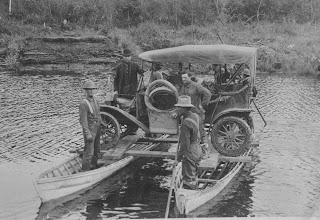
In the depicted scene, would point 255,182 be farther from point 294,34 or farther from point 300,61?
point 294,34

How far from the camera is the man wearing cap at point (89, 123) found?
10.8 m

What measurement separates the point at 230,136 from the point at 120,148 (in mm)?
2491

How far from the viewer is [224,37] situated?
1468 inches

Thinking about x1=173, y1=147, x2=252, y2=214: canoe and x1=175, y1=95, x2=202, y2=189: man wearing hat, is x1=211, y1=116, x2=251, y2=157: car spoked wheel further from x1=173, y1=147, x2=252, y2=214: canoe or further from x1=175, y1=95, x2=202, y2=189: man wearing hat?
x1=175, y1=95, x2=202, y2=189: man wearing hat

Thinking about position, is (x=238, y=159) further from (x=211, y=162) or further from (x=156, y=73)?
(x=156, y=73)

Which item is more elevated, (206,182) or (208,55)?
(208,55)

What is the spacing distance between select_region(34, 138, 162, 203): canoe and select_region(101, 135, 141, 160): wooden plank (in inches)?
11.2

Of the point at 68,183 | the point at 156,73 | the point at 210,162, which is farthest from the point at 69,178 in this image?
the point at 156,73

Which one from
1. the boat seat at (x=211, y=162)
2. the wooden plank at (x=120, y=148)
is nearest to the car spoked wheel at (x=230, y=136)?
the boat seat at (x=211, y=162)

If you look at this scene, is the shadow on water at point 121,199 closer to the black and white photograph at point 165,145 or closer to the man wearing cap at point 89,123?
the black and white photograph at point 165,145

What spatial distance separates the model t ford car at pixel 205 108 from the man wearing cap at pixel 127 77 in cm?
64

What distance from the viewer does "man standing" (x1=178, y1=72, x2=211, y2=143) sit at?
1126cm

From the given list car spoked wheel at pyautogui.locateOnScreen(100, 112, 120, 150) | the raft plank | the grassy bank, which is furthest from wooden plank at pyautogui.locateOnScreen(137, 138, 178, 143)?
the grassy bank

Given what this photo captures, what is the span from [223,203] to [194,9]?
34.4 meters
